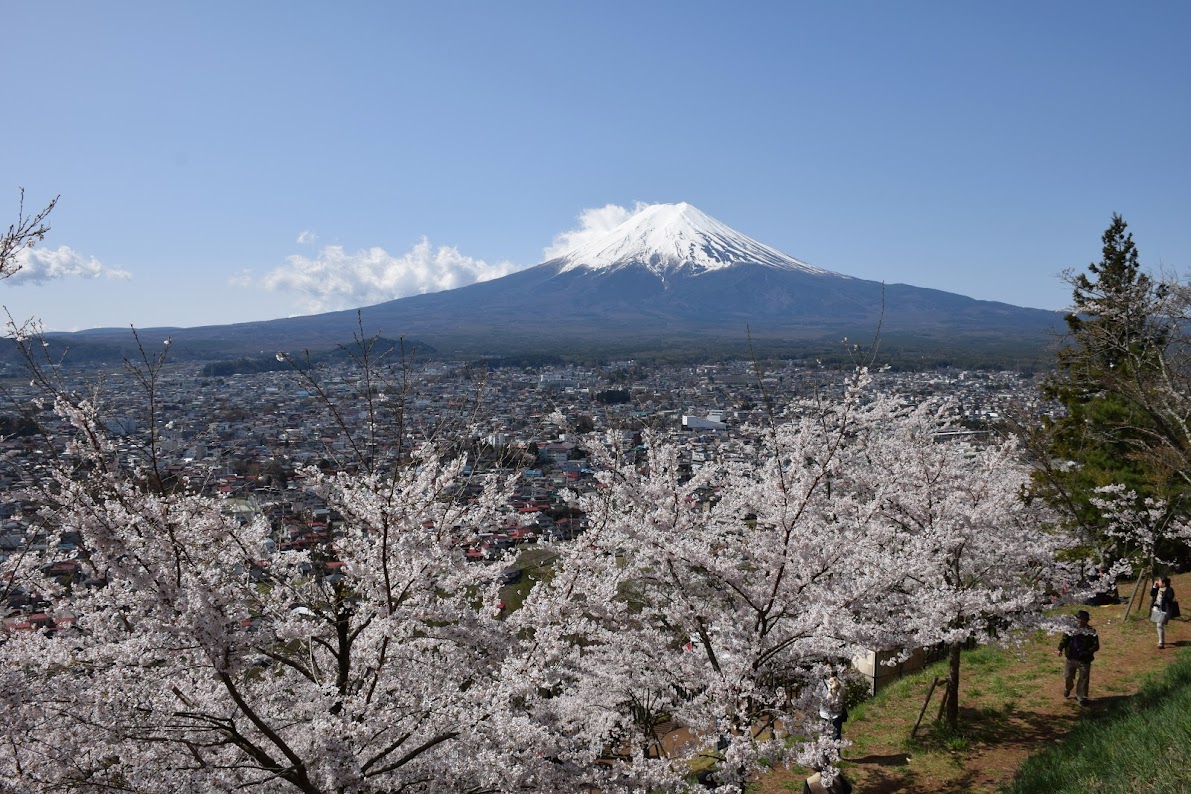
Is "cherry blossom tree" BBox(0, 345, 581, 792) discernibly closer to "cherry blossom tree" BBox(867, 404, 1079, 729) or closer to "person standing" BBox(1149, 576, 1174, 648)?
"cherry blossom tree" BBox(867, 404, 1079, 729)

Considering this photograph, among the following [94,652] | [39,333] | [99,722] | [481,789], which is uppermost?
[39,333]

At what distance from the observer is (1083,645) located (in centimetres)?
743

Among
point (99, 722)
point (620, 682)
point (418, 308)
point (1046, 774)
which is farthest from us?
point (418, 308)

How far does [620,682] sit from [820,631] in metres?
2.95

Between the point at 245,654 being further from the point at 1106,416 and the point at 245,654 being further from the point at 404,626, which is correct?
the point at 1106,416

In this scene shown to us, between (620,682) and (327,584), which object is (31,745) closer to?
(327,584)

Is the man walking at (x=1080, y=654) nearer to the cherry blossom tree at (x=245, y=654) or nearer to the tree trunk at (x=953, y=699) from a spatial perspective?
the tree trunk at (x=953, y=699)

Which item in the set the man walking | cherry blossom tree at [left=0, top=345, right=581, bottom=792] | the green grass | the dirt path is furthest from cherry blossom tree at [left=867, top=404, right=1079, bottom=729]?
cherry blossom tree at [left=0, top=345, right=581, bottom=792]

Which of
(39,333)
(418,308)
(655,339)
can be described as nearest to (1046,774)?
(39,333)

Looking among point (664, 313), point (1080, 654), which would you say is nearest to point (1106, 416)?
point (1080, 654)

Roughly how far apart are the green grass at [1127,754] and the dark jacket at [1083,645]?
0.66 meters

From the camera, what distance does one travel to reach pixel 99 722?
11.6 feet

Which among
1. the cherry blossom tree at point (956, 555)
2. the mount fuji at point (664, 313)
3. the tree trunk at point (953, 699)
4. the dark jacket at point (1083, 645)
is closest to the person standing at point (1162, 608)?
the cherry blossom tree at point (956, 555)

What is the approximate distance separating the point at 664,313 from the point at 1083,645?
142 meters
